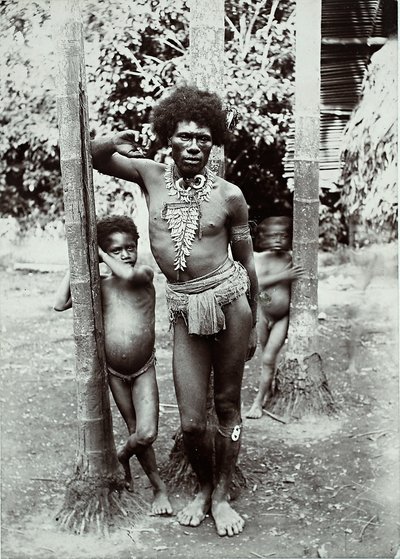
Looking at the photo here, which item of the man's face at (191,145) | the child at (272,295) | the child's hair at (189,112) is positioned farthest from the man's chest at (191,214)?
the child at (272,295)

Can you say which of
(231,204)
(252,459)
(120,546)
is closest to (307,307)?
(252,459)

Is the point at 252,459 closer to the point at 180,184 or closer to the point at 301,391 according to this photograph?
the point at 301,391

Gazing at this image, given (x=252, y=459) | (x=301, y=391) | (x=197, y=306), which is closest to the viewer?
(x=197, y=306)

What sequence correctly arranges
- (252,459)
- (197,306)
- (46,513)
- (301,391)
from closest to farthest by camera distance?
(197,306) < (46,513) < (252,459) < (301,391)

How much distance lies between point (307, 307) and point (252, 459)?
3.66 ft

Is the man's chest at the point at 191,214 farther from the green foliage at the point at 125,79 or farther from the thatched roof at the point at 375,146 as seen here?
the thatched roof at the point at 375,146

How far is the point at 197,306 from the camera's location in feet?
8.82

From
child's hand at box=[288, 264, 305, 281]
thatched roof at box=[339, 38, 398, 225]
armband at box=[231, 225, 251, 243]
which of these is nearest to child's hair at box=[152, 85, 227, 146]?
armband at box=[231, 225, 251, 243]

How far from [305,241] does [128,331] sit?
154cm

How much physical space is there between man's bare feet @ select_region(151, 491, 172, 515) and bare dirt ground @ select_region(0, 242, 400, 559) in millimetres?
40

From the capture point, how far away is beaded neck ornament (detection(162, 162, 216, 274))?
2.68m

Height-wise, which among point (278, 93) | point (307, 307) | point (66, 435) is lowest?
point (66, 435)

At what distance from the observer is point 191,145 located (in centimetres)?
264

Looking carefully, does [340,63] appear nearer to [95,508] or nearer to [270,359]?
[270,359]
